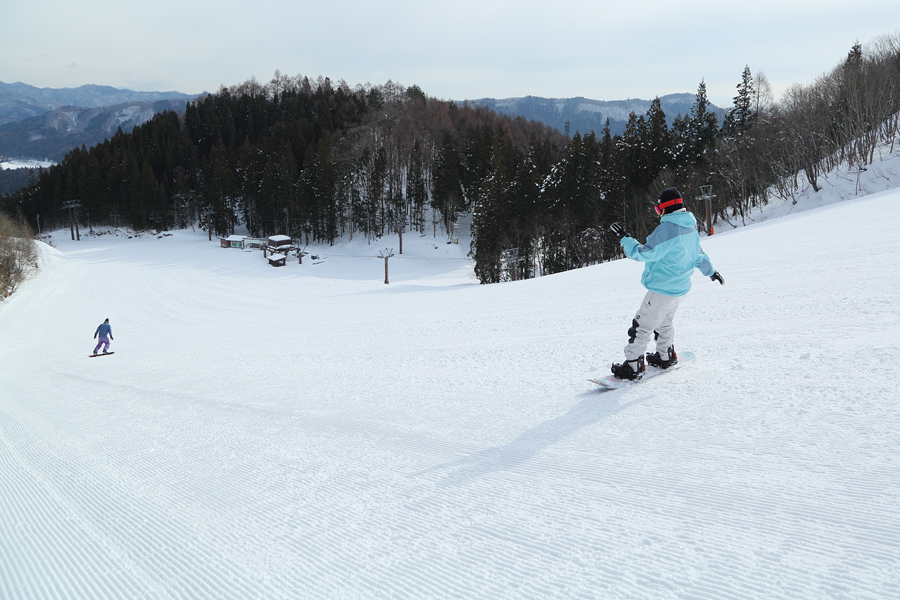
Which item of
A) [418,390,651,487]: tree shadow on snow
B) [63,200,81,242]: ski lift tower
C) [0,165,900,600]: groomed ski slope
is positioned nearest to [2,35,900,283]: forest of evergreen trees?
[63,200,81,242]: ski lift tower

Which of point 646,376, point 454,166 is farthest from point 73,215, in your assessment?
point 646,376

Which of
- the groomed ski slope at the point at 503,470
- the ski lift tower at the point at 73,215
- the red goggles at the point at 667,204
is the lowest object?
the groomed ski slope at the point at 503,470

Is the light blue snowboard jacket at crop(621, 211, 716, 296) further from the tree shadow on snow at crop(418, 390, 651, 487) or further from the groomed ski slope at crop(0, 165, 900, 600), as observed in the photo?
the tree shadow on snow at crop(418, 390, 651, 487)

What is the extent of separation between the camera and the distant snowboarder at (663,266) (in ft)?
13.7

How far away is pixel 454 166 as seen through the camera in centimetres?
6150

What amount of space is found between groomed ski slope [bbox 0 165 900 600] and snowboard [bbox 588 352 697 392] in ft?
0.45

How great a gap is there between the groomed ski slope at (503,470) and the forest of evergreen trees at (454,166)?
98.0ft

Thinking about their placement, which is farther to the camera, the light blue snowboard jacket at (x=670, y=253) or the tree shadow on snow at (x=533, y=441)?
the light blue snowboard jacket at (x=670, y=253)

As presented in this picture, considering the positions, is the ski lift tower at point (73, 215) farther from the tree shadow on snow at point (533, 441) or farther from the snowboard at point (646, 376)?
the tree shadow on snow at point (533, 441)

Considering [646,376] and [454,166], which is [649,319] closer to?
[646,376]

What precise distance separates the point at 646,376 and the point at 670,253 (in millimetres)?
1186

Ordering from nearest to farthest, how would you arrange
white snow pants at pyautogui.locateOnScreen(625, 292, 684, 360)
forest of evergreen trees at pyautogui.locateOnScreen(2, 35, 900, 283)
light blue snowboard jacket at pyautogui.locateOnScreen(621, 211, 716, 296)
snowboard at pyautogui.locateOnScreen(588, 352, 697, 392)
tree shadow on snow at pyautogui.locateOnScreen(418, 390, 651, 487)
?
tree shadow on snow at pyautogui.locateOnScreen(418, 390, 651, 487) → light blue snowboard jacket at pyautogui.locateOnScreen(621, 211, 716, 296) → white snow pants at pyautogui.locateOnScreen(625, 292, 684, 360) → snowboard at pyautogui.locateOnScreen(588, 352, 697, 392) → forest of evergreen trees at pyautogui.locateOnScreen(2, 35, 900, 283)

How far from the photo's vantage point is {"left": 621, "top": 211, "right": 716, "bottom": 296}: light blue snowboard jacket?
164 inches

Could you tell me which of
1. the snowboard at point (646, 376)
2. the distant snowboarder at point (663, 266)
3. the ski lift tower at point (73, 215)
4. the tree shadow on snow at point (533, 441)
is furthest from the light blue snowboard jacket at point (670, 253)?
the ski lift tower at point (73, 215)
